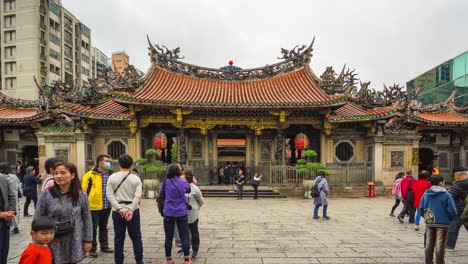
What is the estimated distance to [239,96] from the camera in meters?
16.9

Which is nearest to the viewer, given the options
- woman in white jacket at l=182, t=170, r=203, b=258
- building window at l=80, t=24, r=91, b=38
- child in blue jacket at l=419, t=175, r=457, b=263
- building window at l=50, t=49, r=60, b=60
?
child in blue jacket at l=419, t=175, r=457, b=263

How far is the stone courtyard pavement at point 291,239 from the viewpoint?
5.36 meters

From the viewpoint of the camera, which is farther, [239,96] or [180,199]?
[239,96]

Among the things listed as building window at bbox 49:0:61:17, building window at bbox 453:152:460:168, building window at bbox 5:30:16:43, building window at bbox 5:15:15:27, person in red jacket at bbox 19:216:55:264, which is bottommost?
building window at bbox 453:152:460:168

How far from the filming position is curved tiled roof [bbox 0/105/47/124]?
53.2ft

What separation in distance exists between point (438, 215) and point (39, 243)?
5.20 m

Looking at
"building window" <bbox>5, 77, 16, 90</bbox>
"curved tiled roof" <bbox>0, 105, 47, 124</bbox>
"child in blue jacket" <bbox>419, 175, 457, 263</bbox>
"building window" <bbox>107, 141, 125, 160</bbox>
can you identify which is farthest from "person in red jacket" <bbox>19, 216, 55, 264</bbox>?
"building window" <bbox>5, 77, 16, 90</bbox>

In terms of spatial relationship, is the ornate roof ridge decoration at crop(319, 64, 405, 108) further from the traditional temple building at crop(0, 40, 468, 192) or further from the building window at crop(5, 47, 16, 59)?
the building window at crop(5, 47, 16, 59)

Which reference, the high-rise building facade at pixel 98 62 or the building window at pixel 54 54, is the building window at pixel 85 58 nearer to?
the high-rise building facade at pixel 98 62

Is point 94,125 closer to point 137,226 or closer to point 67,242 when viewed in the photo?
point 137,226

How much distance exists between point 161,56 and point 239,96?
5640mm

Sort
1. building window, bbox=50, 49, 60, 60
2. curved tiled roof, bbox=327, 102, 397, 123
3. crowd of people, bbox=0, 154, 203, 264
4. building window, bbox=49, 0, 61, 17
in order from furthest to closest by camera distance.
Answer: building window, bbox=50, 49, 60, 60, building window, bbox=49, 0, 61, 17, curved tiled roof, bbox=327, 102, 397, 123, crowd of people, bbox=0, 154, 203, 264

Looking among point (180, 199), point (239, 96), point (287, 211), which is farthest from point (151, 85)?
point (180, 199)

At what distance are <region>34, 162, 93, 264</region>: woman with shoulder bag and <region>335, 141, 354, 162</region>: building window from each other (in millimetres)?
15213
